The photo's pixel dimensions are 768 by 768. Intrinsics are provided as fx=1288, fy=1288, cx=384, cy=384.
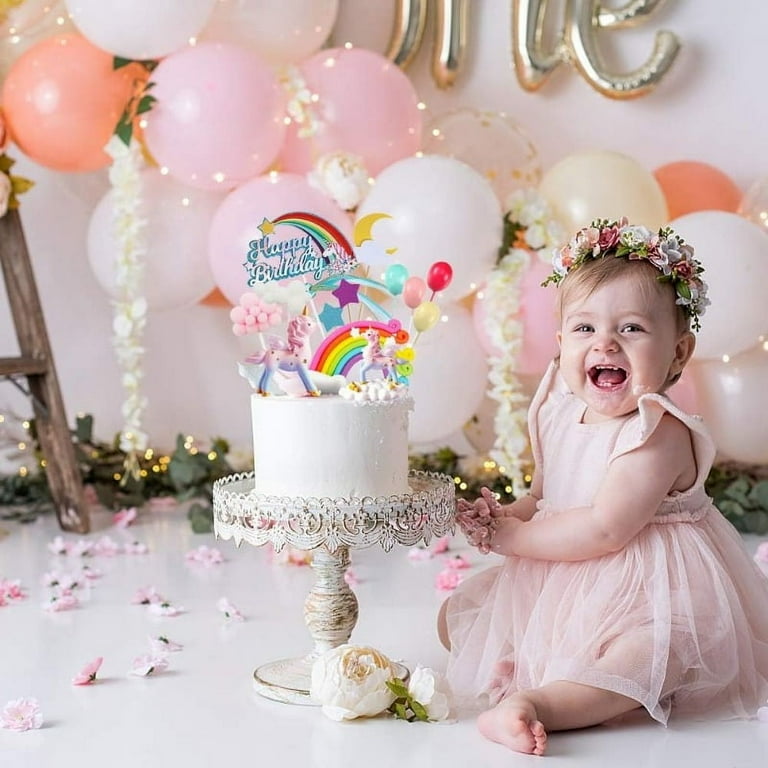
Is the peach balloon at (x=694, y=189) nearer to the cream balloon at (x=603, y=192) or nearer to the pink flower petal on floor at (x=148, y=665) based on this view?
the cream balloon at (x=603, y=192)

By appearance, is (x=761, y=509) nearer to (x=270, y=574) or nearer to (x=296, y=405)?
(x=270, y=574)

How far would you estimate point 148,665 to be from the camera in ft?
7.58

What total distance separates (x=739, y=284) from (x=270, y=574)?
1366 mm

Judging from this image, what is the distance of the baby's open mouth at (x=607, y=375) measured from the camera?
215 cm

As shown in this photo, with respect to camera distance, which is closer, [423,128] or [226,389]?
[423,128]

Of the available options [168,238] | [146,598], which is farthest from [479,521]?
[168,238]

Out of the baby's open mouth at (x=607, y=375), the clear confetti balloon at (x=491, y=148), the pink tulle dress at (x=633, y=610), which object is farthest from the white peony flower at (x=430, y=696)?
the clear confetti balloon at (x=491, y=148)

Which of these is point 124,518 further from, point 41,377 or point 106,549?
point 41,377

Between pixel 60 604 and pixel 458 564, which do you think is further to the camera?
pixel 458 564

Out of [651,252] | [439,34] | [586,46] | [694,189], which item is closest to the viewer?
[651,252]

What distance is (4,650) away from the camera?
2.49 m

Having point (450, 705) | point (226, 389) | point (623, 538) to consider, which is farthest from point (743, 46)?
point (450, 705)

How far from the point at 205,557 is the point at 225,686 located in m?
1.04

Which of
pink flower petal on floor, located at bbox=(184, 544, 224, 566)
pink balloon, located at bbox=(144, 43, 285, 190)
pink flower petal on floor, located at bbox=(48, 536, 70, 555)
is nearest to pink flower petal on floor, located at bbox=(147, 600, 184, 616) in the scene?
pink flower petal on floor, located at bbox=(184, 544, 224, 566)
